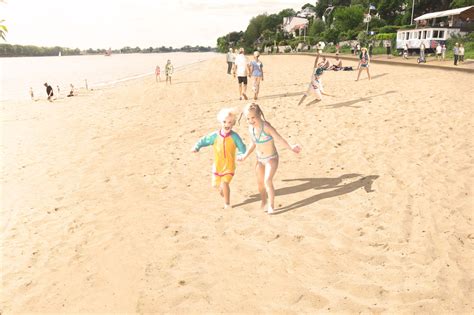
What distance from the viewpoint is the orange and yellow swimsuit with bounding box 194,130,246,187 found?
16.7 feet

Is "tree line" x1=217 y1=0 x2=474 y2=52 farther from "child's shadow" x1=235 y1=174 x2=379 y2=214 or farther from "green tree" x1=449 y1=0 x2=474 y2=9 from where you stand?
"child's shadow" x1=235 y1=174 x2=379 y2=214

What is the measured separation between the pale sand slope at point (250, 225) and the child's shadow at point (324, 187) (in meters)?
0.04

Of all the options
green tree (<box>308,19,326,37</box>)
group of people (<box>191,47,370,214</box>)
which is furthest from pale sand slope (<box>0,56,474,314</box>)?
green tree (<box>308,19,326,37</box>)

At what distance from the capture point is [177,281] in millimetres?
4188

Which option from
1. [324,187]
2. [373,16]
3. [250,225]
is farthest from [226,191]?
[373,16]

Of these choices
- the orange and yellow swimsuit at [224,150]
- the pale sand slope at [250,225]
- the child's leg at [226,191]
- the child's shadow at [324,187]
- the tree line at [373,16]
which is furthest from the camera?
the tree line at [373,16]

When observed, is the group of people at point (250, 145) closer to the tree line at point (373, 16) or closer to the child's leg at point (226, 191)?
the child's leg at point (226, 191)

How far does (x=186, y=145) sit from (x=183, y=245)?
5039mm

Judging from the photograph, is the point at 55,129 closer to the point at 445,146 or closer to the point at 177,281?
the point at 177,281

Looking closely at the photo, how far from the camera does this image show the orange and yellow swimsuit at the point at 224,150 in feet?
16.7

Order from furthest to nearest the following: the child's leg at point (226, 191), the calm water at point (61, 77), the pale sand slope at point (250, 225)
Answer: the calm water at point (61, 77) < the child's leg at point (226, 191) < the pale sand slope at point (250, 225)

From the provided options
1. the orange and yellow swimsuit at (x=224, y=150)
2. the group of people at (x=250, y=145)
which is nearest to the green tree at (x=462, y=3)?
the group of people at (x=250, y=145)

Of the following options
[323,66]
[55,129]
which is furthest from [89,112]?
[323,66]

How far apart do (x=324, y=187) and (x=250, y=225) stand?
1.96m
